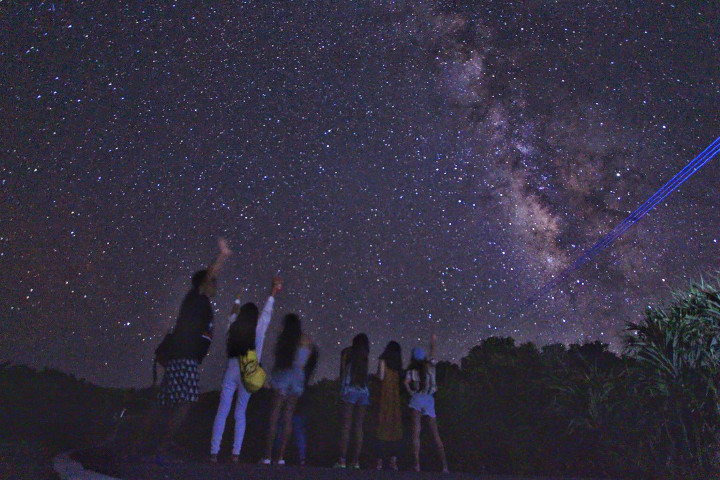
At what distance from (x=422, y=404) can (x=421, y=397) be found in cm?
7

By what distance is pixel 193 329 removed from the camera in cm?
589

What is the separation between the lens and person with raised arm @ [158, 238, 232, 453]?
585 cm

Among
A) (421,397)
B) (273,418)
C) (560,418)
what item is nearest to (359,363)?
(421,397)

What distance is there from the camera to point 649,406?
314 inches

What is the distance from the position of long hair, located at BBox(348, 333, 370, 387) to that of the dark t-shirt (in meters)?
1.75

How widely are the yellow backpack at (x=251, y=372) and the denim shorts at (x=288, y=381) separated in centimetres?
25

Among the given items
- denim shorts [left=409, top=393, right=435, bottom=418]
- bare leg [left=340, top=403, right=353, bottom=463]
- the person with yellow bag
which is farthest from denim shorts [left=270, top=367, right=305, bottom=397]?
denim shorts [left=409, top=393, right=435, bottom=418]

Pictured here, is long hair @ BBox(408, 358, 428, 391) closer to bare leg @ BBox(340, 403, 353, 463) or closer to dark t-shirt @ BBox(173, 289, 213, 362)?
bare leg @ BBox(340, 403, 353, 463)

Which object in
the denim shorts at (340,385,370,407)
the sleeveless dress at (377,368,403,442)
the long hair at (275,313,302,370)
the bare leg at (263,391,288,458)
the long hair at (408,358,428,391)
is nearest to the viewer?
the bare leg at (263,391,288,458)

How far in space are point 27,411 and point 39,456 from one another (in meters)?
4.96

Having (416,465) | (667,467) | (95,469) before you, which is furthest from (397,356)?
(95,469)

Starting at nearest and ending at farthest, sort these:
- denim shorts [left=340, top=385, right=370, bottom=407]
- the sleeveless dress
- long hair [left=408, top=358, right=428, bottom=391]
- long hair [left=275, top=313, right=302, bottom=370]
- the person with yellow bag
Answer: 1. the person with yellow bag
2. long hair [left=275, top=313, right=302, bottom=370]
3. denim shorts [left=340, top=385, right=370, bottom=407]
4. long hair [left=408, top=358, right=428, bottom=391]
5. the sleeveless dress

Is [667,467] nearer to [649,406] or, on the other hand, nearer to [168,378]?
[649,406]

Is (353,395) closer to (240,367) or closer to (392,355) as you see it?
(392,355)
